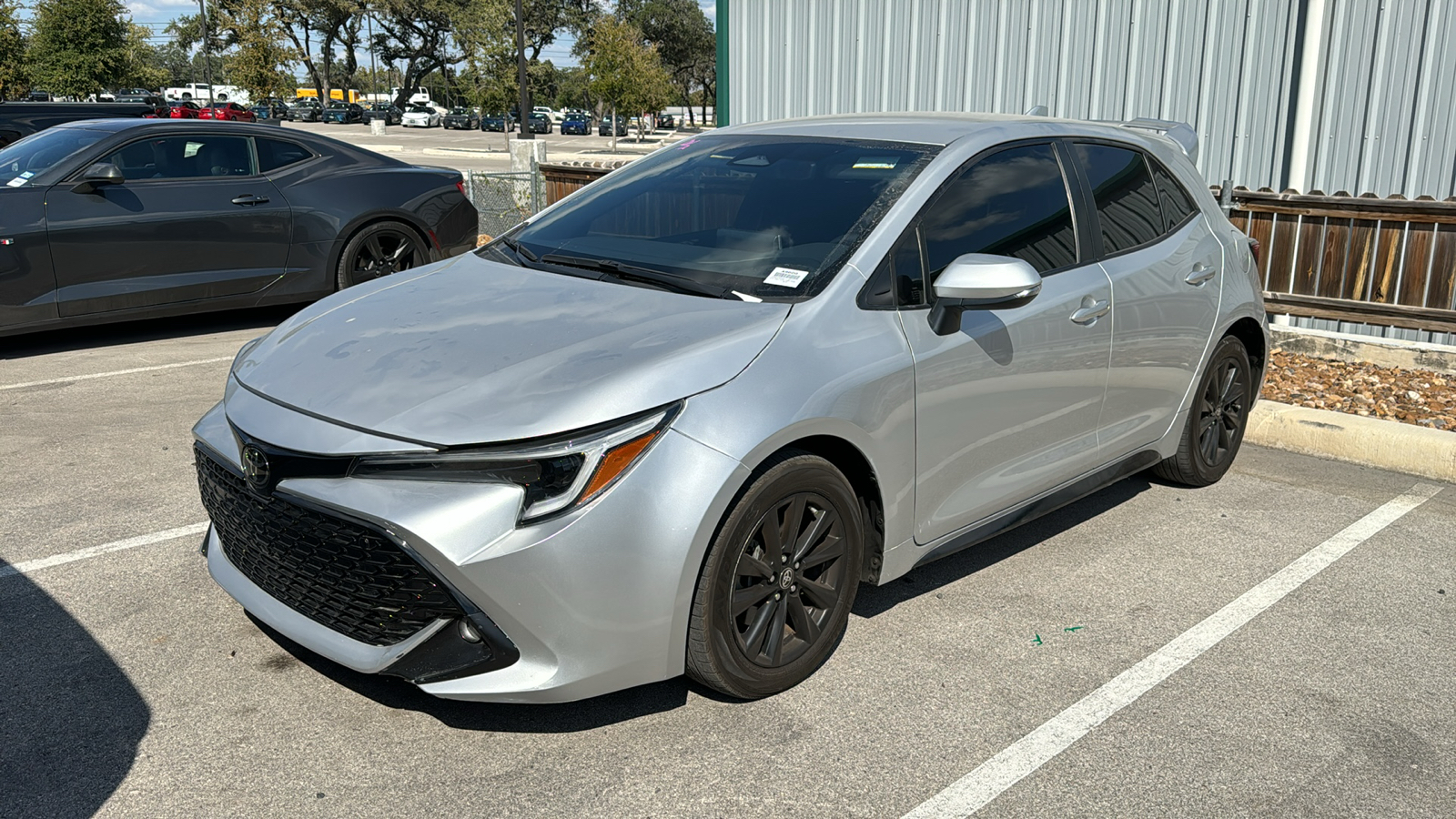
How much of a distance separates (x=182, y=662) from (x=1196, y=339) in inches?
157

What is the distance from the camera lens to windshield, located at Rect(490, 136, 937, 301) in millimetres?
3732

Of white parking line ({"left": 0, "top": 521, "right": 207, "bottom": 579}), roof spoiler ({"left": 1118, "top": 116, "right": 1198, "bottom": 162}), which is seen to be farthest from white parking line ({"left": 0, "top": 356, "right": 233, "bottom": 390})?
roof spoiler ({"left": 1118, "top": 116, "right": 1198, "bottom": 162})

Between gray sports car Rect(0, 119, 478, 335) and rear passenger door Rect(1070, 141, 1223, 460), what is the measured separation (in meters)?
6.04

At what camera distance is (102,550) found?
447 cm

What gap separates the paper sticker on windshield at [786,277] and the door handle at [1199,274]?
2.08m

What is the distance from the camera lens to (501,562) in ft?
9.34

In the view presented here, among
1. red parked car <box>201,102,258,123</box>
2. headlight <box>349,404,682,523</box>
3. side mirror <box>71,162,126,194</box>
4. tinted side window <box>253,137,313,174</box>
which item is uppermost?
red parked car <box>201,102,258,123</box>

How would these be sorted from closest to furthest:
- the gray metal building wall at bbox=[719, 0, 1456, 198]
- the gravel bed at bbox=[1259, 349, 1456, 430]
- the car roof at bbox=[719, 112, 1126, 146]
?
the car roof at bbox=[719, 112, 1126, 146], the gravel bed at bbox=[1259, 349, 1456, 430], the gray metal building wall at bbox=[719, 0, 1456, 198]

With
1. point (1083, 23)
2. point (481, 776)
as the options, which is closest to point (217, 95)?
point (1083, 23)

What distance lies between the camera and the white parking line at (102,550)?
4.28 m

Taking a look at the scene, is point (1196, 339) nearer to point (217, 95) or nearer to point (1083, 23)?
point (1083, 23)

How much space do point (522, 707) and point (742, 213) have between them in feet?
5.86

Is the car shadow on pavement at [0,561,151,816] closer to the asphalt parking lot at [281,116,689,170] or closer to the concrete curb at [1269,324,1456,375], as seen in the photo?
the concrete curb at [1269,324,1456,375]

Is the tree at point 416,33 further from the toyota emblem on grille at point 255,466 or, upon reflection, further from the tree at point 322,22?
the toyota emblem on grille at point 255,466
